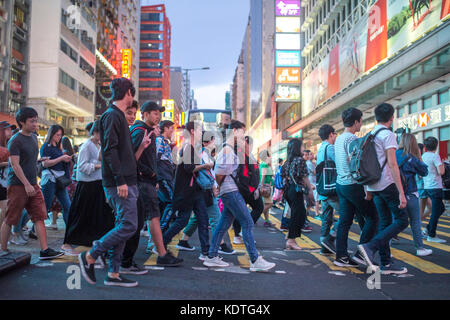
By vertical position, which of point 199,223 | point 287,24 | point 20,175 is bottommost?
point 199,223

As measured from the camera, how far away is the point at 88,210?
17.0 feet

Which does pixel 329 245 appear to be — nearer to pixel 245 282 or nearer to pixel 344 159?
pixel 344 159

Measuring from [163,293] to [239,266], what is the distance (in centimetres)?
163

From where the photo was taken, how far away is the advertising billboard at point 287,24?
126 feet

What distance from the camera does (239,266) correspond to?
526cm

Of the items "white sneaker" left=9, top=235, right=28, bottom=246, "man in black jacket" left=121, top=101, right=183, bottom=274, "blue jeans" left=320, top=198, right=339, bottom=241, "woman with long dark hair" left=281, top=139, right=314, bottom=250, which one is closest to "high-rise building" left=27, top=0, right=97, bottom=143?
"white sneaker" left=9, top=235, right=28, bottom=246

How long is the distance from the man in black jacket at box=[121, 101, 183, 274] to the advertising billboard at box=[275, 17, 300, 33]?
3541cm

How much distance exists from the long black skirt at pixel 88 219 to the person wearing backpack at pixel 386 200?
10.2ft

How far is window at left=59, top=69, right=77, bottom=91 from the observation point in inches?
1363

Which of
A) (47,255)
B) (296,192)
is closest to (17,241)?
(47,255)

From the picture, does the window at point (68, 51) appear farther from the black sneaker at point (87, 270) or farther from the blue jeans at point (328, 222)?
the black sneaker at point (87, 270)

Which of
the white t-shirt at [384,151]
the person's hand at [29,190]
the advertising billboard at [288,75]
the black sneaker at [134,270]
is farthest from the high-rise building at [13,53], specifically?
the white t-shirt at [384,151]

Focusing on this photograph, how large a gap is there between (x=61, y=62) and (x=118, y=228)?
3415 centimetres
